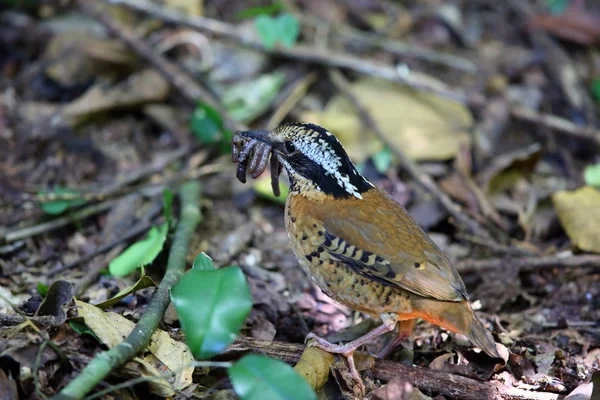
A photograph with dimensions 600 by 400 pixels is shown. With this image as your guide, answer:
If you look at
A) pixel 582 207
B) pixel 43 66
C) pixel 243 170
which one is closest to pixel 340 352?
pixel 243 170

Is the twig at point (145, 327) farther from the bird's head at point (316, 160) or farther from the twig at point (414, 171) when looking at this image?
the twig at point (414, 171)

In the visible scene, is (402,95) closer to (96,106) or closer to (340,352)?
(96,106)

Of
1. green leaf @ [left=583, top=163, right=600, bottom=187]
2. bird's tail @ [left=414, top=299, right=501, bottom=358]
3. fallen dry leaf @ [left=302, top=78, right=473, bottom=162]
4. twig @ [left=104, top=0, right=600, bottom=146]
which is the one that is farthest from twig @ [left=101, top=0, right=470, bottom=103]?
bird's tail @ [left=414, top=299, right=501, bottom=358]

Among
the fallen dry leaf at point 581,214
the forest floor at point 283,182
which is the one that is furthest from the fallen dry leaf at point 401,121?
the fallen dry leaf at point 581,214

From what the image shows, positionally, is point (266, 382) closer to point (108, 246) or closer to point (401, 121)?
point (108, 246)

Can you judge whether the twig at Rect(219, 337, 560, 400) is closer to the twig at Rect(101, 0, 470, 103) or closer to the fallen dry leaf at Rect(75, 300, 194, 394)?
the fallen dry leaf at Rect(75, 300, 194, 394)

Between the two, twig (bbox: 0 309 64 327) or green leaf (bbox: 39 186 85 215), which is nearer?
twig (bbox: 0 309 64 327)
